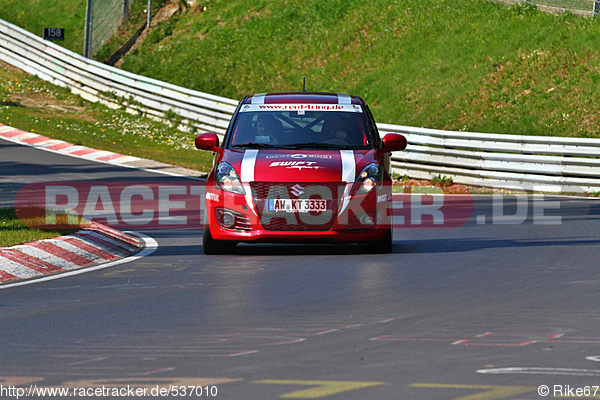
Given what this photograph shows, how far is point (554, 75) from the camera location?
26844mm

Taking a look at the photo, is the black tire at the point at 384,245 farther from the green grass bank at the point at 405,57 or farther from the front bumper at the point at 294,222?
the green grass bank at the point at 405,57

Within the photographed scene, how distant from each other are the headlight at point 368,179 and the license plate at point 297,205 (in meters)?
0.40

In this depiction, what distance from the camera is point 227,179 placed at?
10953 mm

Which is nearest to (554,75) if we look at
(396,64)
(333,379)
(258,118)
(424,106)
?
(424,106)

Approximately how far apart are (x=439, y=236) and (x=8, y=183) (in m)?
9.10

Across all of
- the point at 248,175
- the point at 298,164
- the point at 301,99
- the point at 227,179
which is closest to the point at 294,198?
the point at 298,164

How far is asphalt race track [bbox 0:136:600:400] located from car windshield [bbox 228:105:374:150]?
3.91 feet

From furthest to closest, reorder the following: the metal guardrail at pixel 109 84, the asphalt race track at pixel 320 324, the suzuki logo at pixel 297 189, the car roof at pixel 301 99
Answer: the metal guardrail at pixel 109 84
the car roof at pixel 301 99
the suzuki logo at pixel 297 189
the asphalt race track at pixel 320 324

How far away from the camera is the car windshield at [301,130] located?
1158 centimetres

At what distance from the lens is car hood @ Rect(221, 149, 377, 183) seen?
35.2ft

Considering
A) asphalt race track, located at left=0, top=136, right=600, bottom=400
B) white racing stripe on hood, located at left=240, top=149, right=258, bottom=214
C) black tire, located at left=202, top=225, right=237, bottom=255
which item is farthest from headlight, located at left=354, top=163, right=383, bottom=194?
black tire, located at left=202, top=225, right=237, bottom=255

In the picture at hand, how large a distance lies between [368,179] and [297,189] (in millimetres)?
787

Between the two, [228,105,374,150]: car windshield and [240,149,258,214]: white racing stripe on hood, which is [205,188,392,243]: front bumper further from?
[228,105,374,150]: car windshield

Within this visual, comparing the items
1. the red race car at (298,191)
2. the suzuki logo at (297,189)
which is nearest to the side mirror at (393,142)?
the red race car at (298,191)
